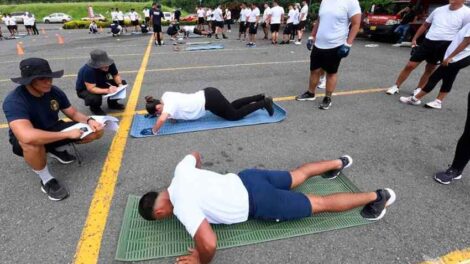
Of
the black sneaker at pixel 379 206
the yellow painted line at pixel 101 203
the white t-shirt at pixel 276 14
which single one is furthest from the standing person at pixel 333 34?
the white t-shirt at pixel 276 14

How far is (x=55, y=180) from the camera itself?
2619 millimetres

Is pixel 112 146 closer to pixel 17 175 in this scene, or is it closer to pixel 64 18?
pixel 17 175

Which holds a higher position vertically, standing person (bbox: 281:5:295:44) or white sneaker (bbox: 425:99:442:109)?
standing person (bbox: 281:5:295:44)

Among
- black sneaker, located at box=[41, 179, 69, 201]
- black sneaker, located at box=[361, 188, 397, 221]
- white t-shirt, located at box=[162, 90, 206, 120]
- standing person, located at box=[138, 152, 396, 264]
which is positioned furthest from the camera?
white t-shirt, located at box=[162, 90, 206, 120]

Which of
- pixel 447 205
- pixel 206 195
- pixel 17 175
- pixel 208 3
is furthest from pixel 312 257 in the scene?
pixel 208 3

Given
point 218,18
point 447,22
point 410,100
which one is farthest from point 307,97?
point 218,18

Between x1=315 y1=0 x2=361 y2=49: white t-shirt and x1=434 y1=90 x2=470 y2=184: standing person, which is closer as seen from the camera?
x1=434 y1=90 x2=470 y2=184: standing person

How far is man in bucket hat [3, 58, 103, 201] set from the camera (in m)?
2.43

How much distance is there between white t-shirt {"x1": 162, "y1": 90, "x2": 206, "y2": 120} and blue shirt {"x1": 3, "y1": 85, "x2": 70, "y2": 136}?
111cm

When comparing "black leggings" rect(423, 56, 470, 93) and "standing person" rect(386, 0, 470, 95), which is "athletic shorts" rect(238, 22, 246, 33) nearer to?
"standing person" rect(386, 0, 470, 95)

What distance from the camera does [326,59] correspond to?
4355 millimetres

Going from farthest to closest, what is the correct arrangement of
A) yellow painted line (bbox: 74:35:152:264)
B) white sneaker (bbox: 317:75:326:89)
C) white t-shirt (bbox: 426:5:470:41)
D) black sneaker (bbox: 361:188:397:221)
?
white sneaker (bbox: 317:75:326:89)
white t-shirt (bbox: 426:5:470:41)
black sneaker (bbox: 361:188:397:221)
yellow painted line (bbox: 74:35:152:264)

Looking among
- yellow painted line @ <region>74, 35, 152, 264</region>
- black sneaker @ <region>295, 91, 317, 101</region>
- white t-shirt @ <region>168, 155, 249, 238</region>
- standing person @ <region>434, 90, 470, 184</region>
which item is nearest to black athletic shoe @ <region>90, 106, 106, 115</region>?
yellow painted line @ <region>74, 35, 152, 264</region>

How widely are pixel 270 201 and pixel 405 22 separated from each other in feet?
39.2
